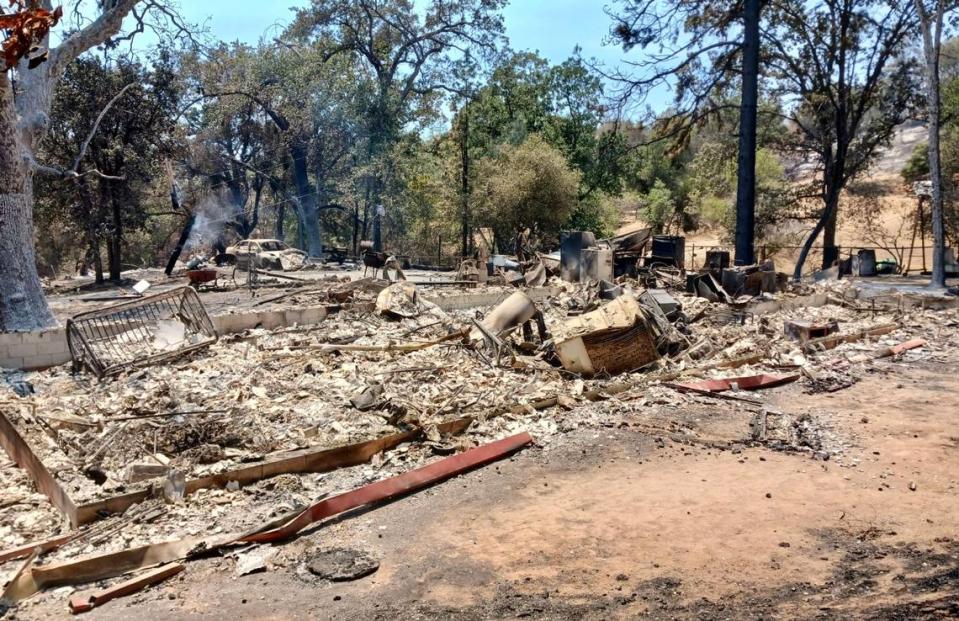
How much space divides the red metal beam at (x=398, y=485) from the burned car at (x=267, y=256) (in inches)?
635

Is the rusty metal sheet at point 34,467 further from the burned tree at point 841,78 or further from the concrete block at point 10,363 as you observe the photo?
the burned tree at point 841,78

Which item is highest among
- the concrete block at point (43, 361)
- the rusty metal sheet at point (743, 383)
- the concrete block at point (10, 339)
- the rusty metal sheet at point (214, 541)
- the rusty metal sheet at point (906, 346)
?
the concrete block at point (10, 339)

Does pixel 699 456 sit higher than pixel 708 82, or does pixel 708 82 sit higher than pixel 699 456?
pixel 708 82

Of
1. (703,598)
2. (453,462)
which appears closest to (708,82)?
(453,462)

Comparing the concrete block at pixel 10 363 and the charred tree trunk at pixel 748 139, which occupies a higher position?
the charred tree trunk at pixel 748 139

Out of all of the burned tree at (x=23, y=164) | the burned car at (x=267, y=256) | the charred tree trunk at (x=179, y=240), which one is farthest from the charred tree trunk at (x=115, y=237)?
the burned tree at (x=23, y=164)

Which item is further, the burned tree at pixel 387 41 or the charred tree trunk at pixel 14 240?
the burned tree at pixel 387 41

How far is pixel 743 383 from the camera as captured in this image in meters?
9.00

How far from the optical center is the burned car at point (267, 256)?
866 inches

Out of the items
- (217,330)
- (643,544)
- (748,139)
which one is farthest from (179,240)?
(643,544)

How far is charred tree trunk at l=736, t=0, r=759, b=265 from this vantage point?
743 inches

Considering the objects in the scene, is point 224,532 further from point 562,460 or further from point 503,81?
point 503,81

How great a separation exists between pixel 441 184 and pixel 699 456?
23453 millimetres

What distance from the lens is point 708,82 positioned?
20.9 m
